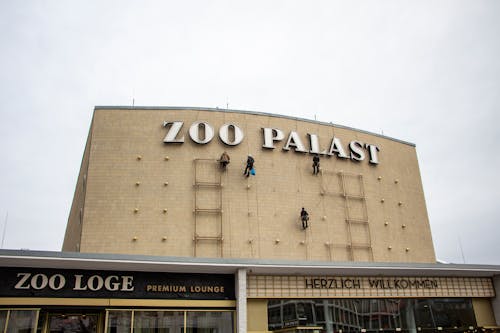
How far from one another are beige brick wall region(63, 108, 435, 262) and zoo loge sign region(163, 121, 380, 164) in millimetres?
274

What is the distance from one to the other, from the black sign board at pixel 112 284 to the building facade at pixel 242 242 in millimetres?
41

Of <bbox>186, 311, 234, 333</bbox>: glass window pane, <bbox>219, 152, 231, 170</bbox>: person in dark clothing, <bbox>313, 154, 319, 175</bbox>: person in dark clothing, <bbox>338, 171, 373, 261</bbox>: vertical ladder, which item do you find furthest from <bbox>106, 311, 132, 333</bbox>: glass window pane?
<bbox>313, 154, 319, 175</bbox>: person in dark clothing

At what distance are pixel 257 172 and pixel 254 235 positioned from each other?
327cm

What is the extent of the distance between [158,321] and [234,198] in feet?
25.8

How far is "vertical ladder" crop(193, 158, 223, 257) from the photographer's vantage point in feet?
72.2

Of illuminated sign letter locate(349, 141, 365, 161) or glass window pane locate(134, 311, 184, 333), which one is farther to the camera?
illuminated sign letter locate(349, 141, 365, 161)

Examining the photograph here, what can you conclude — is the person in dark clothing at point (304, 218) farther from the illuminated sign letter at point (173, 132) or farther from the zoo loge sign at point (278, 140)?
the illuminated sign letter at point (173, 132)

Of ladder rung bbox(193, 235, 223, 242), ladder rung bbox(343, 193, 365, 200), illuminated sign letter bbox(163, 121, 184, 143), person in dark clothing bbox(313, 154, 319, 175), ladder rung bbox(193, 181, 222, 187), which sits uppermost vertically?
illuminated sign letter bbox(163, 121, 184, 143)

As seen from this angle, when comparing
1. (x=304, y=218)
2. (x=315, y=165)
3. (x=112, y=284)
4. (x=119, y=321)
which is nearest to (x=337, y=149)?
(x=315, y=165)

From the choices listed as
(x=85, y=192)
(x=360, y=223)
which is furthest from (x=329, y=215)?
(x=85, y=192)

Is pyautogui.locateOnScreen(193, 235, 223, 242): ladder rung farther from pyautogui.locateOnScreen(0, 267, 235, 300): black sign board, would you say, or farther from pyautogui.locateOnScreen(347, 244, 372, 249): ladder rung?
pyautogui.locateOnScreen(347, 244, 372, 249): ladder rung

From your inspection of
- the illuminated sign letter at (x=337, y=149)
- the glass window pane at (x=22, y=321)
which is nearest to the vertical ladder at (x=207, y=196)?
the illuminated sign letter at (x=337, y=149)

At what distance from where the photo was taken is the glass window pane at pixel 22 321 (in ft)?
50.0

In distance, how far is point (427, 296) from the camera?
19.8 meters
